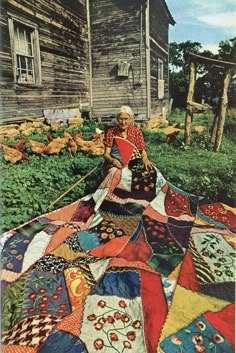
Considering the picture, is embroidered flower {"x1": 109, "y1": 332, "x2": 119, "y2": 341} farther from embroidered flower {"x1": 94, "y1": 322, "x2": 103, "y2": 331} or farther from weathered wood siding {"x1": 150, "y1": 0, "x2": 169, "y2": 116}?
weathered wood siding {"x1": 150, "y1": 0, "x2": 169, "y2": 116}

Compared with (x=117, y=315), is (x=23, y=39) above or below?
above

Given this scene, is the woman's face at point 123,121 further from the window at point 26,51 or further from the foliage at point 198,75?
the window at point 26,51

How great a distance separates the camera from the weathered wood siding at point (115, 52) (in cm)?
281

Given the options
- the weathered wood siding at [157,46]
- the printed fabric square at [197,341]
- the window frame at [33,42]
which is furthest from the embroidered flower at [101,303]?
the window frame at [33,42]

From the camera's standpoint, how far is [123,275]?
1321mm

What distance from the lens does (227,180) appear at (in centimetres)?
244

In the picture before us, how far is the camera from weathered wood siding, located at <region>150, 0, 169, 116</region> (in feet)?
7.58

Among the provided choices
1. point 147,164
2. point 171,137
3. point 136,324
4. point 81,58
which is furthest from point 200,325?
point 81,58

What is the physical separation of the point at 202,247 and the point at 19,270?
89cm

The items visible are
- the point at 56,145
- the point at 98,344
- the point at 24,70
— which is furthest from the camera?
the point at 24,70

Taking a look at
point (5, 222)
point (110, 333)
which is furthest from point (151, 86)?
point (110, 333)

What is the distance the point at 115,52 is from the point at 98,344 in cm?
233

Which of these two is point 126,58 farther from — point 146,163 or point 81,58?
point 146,163

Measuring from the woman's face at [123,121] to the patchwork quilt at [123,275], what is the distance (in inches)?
15.8
